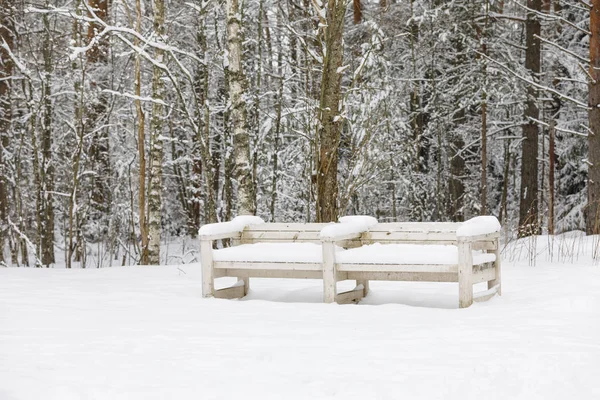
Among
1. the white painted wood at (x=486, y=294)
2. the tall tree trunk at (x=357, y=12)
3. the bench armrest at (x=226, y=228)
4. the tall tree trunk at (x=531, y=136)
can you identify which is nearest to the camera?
the white painted wood at (x=486, y=294)

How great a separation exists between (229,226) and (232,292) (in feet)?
2.10

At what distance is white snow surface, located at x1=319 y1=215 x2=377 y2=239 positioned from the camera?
6067 mm

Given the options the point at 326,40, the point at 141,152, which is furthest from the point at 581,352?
the point at 141,152

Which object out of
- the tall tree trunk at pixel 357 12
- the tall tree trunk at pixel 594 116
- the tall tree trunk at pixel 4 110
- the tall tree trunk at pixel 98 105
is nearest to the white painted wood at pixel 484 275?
the tall tree trunk at pixel 594 116

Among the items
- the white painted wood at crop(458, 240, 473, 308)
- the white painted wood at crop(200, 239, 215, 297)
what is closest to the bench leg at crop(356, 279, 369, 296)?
the white painted wood at crop(458, 240, 473, 308)

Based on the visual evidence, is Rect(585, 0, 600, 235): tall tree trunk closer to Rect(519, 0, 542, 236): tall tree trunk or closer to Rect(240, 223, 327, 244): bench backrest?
Rect(519, 0, 542, 236): tall tree trunk

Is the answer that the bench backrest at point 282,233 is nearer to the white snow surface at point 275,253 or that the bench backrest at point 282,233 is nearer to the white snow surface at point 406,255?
the white snow surface at point 275,253

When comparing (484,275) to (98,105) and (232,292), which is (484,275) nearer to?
(232,292)

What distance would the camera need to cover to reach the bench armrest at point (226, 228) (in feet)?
21.6

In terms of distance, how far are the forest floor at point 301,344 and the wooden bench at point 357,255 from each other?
26cm

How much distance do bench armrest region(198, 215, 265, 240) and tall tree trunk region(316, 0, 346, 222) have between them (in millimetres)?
1730

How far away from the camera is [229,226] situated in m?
7.02

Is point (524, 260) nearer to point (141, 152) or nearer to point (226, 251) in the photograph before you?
point (226, 251)

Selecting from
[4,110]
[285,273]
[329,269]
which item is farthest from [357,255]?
[4,110]
